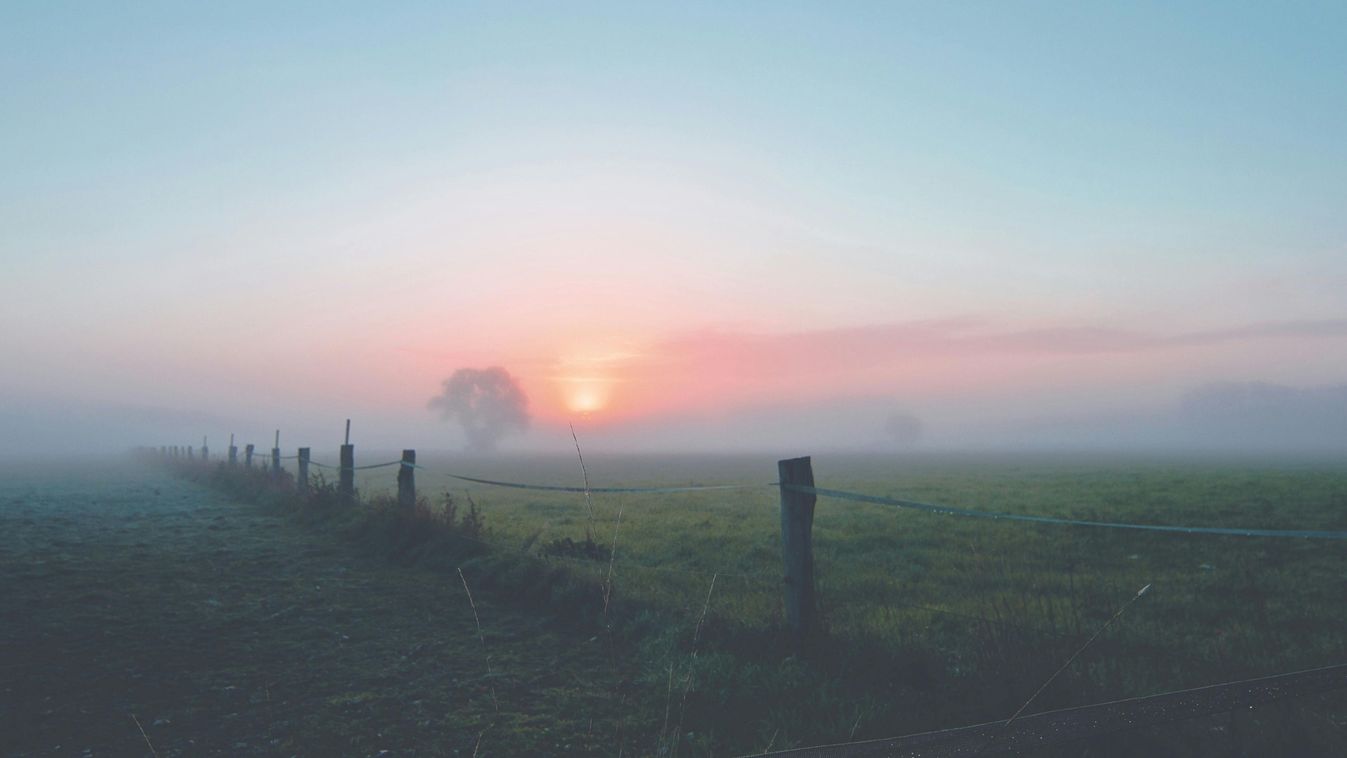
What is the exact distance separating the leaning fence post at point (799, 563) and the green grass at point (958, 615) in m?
0.22

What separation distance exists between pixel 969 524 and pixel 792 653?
11711 millimetres

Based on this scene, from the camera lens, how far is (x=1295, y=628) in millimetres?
7355

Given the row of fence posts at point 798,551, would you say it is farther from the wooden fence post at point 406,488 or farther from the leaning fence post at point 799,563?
the wooden fence post at point 406,488

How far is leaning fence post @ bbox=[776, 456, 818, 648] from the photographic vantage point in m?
6.13

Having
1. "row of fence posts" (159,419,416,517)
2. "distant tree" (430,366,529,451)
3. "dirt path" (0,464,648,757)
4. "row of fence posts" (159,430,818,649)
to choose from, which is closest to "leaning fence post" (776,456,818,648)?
"row of fence posts" (159,430,818,649)

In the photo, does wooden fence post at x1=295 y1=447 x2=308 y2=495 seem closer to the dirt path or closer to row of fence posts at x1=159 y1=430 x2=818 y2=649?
the dirt path

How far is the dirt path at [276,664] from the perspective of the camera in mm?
4754

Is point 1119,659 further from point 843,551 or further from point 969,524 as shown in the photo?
point 969,524

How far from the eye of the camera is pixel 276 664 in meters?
6.24

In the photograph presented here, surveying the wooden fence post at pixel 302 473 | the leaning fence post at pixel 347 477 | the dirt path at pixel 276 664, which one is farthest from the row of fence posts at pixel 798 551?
the wooden fence post at pixel 302 473

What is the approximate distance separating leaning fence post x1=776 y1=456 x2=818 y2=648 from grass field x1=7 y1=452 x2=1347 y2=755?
191 mm

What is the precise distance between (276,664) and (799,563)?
4.54 m

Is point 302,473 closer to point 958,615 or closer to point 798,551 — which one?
point 798,551

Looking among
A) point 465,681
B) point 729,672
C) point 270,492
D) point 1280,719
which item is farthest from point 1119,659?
point 270,492
